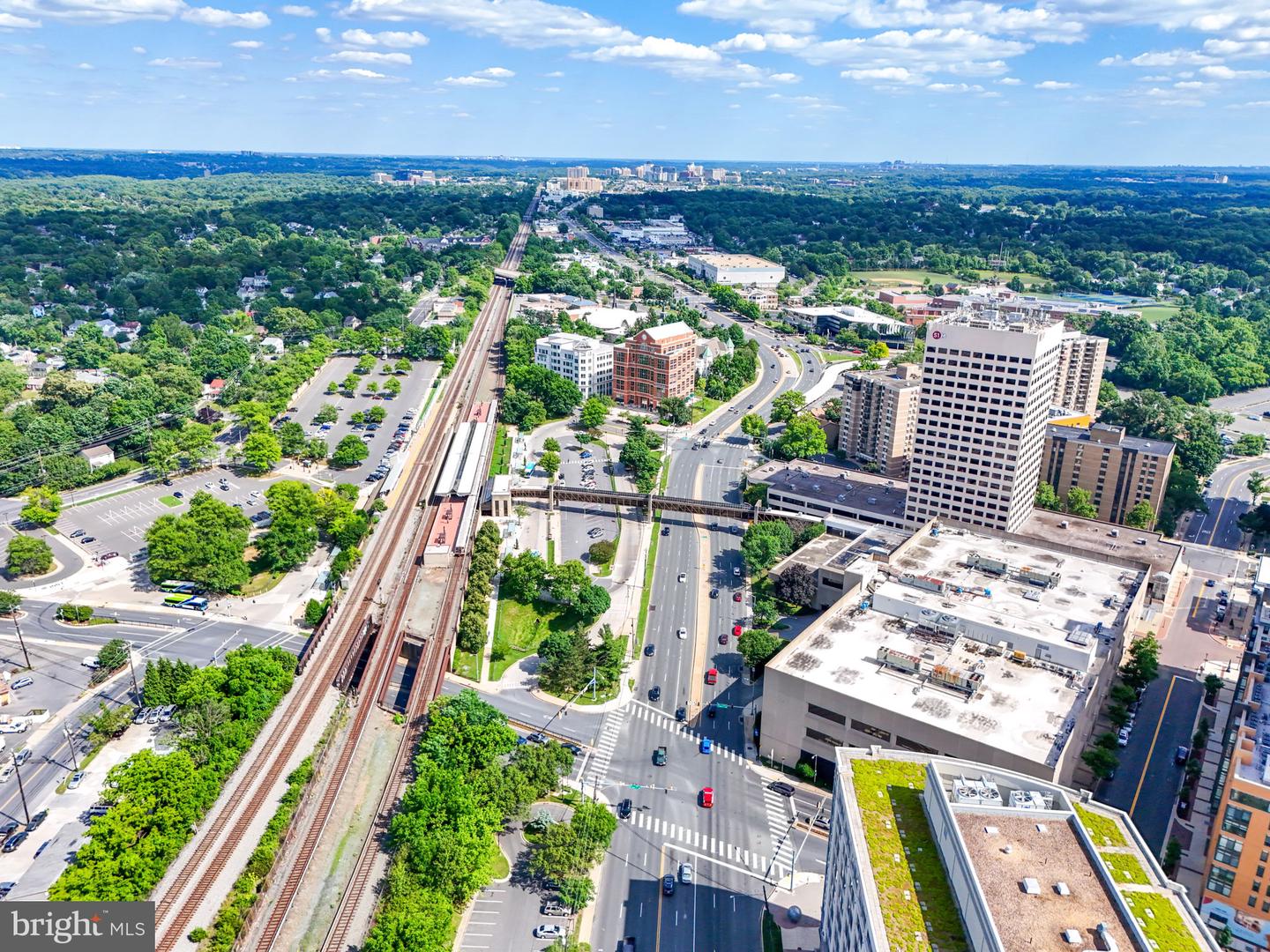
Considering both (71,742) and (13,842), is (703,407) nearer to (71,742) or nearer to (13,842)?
(71,742)

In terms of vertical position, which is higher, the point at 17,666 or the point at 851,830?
the point at 851,830

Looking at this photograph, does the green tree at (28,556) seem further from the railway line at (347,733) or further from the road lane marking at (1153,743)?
the road lane marking at (1153,743)

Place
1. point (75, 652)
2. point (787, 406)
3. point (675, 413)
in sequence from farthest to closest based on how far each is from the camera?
point (675, 413) < point (787, 406) < point (75, 652)

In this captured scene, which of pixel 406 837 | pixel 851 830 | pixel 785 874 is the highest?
pixel 851 830

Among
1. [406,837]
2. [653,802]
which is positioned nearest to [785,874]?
[653,802]

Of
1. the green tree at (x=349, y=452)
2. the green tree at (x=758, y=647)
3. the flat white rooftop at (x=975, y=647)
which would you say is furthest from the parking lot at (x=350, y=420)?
the flat white rooftop at (x=975, y=647)

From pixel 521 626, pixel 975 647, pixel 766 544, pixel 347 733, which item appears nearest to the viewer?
pixel 347 733

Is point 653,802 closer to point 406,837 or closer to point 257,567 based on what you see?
point 406,837

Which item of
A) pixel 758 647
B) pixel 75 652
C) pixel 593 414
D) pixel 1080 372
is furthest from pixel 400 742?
pixel 1080 372
